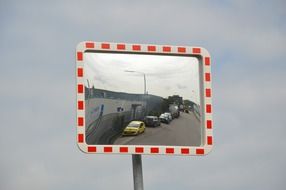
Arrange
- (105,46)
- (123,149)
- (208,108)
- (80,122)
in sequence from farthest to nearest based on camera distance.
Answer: (208,108), (105,46), (123,149), (80,122)

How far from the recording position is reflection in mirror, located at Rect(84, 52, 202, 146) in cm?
568

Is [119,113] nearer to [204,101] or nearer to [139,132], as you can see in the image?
[139,132]

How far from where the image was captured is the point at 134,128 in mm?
5715

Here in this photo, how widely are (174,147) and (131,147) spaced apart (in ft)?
1.57

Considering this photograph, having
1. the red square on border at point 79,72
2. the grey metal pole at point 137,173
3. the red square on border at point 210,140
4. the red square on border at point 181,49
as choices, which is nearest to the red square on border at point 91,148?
the grey metal pole at point 137,173

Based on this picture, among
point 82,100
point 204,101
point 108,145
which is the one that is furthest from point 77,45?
point 204,101

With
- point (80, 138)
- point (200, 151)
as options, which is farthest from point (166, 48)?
point (80, 138)

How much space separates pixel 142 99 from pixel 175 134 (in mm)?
549

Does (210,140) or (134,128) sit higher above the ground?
(134,128)

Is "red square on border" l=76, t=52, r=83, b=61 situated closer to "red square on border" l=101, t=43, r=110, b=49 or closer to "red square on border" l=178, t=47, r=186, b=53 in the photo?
"red square on border" l=101, t=43, r=110, b=49

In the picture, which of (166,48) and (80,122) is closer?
(80,122)

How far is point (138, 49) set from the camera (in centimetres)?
580

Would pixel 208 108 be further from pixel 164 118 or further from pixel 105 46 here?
pixel 105 46

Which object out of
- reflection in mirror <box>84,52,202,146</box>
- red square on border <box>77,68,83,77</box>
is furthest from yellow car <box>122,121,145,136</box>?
red square on border <box>77,68,83,77</box>
